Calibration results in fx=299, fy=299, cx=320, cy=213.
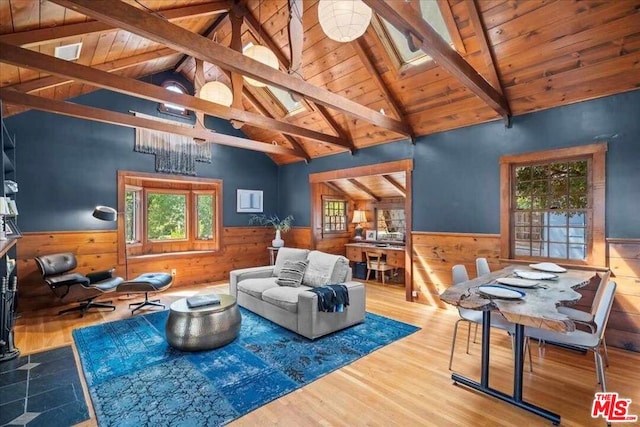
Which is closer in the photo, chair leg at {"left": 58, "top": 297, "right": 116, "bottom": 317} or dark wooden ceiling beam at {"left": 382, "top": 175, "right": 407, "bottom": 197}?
chair leg at {"left": 58, "top": 297, "right": 116, "bottom": 317}

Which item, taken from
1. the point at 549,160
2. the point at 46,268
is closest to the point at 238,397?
the point at 46,268

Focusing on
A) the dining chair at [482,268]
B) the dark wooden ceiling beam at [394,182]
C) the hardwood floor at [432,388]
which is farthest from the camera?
the dark wooden ceiling beam at [394,182]

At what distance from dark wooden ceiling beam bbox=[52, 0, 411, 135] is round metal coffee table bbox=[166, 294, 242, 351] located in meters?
2.30

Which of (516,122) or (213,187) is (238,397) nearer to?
(516,122)

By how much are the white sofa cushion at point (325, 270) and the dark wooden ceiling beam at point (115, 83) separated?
2.10 metres

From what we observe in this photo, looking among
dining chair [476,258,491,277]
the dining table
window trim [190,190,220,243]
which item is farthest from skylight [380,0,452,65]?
window trim [190,190,220,243]

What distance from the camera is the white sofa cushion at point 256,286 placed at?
394cm

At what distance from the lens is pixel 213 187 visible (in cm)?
652

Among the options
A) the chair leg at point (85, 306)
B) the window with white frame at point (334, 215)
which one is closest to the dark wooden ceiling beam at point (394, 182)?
the window with white frame at point (334, 215)

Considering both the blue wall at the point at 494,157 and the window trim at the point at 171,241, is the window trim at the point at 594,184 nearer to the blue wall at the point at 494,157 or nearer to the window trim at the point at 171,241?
the blue wall at the point at 494,157

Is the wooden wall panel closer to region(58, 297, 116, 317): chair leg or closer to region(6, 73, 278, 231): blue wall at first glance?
region(58, 297, 116, 317): chair leg

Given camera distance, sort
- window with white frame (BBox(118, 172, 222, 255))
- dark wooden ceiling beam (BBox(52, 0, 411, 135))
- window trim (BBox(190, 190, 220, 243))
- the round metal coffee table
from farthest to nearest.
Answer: window trim (BBox(190, 190, 220, 243)) < window with white frame (BBox(118, 172, 222, 255)) < the round metal coffee table < dark wooden ceiling beam (BBox(52, 0, 411, 135))

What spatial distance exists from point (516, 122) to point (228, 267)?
5777 millimetres

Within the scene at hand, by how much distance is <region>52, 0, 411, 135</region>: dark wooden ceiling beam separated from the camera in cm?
189
